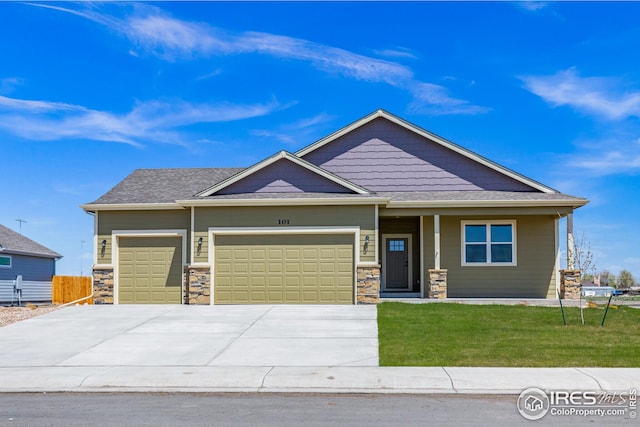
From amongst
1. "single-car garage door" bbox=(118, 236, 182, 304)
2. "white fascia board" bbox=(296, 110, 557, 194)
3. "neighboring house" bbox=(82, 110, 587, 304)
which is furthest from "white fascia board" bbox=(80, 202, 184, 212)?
"white fascia board" bbox=(296, 110, 557, 194)

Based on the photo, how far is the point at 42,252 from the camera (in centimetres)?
3416

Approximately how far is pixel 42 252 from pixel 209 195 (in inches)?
722

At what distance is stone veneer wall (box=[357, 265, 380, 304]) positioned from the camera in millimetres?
19000

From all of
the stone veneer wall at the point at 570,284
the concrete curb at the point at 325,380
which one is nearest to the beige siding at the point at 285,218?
the stone veneer wall at the point at 570,284

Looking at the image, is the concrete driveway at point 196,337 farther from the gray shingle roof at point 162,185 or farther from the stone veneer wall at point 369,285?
the gray shingle roof at point 162,185

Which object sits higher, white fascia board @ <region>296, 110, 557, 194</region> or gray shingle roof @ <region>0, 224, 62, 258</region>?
white fascia board @ <region>296, 110, 557, 194</region>

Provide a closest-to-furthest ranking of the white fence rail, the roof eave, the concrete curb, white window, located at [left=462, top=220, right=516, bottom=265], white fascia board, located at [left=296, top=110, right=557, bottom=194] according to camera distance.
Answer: the concrete curb
white window, located at [left=462, top=220, right=516, bottom=265]
white fascia board, located at [left=296, top=110, right=557, bottom=194]
the white fence rail
the roof eave

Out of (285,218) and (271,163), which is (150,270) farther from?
(271,163)

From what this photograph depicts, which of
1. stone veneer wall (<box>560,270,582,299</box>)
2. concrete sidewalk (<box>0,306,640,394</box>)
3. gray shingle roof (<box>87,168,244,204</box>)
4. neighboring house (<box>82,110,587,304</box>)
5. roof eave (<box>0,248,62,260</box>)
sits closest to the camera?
concrete sidewalk (<box>0,306,640,394</box>)

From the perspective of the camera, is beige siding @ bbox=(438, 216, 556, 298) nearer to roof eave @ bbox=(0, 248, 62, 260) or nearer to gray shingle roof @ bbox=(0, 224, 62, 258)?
roof eave @ bbox=(0, 248, 62, 260)

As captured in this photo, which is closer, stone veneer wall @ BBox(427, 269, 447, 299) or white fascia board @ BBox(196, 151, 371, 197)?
white fascia board @ BBox(196, 151, 371, 197)

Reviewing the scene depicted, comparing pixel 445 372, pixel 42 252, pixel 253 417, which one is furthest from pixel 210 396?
pixel 42 252

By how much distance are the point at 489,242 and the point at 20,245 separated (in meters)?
23.7

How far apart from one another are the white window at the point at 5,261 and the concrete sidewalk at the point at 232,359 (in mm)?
14855
